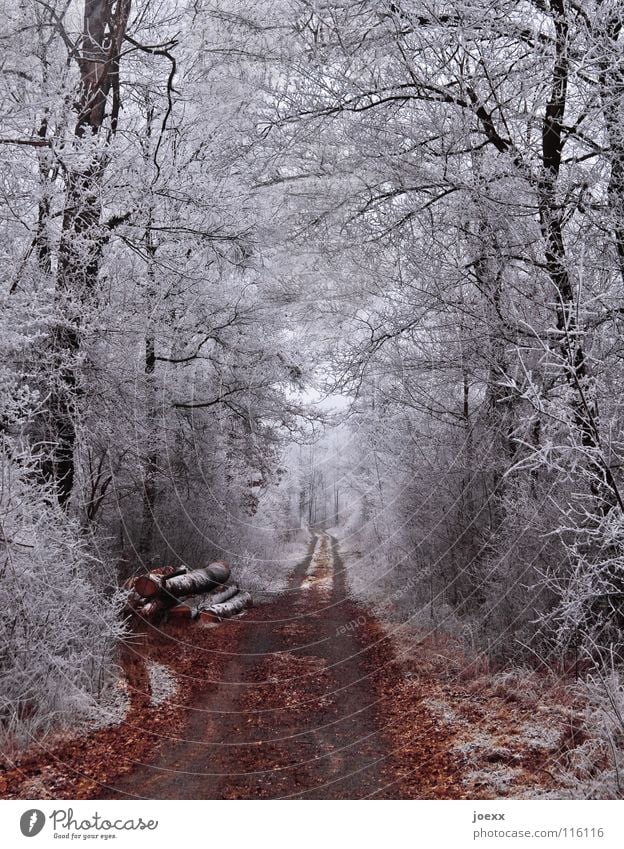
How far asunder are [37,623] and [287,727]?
240 cm

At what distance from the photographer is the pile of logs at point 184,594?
945cm

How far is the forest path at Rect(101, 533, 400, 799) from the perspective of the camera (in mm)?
4305

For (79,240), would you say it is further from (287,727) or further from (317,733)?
(317,733)

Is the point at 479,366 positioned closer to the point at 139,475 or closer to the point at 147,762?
the point at 147,762

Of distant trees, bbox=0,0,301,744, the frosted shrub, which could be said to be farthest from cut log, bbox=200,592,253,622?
the frosted shrub

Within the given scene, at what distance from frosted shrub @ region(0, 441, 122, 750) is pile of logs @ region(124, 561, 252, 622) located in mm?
2507

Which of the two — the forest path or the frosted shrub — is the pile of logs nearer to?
the forest path

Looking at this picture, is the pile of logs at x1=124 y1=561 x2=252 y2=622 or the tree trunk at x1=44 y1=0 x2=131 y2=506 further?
the pile of logs at x1=124 y1=561 x2=252 y2=622

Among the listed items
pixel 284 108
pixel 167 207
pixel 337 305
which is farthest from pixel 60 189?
pixel 337 305

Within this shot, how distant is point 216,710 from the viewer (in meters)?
6.24

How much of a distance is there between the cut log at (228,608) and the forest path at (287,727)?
0.37 m

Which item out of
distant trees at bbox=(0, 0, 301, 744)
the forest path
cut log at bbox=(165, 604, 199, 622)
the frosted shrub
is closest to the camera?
the forest path

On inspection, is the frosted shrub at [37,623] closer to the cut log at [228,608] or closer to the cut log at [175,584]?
the cut log at [175,584]

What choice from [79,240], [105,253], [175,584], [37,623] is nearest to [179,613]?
[175,584]
